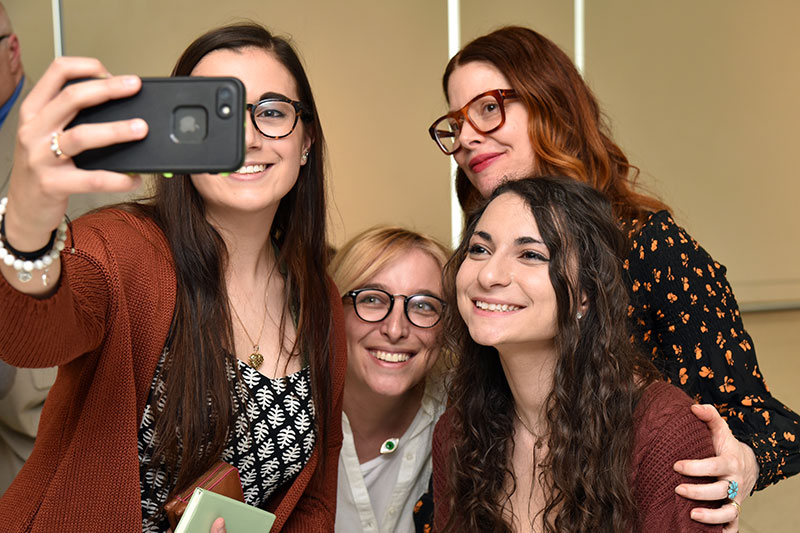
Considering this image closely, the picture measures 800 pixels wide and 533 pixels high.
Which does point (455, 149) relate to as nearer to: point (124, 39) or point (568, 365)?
point (568, 365)

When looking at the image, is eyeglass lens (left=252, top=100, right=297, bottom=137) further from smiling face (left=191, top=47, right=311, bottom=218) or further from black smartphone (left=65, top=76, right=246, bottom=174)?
black smartphone (left=65, top=76, right=246, bottom=174)

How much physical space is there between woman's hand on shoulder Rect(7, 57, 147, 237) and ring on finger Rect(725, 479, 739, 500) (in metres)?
1.26

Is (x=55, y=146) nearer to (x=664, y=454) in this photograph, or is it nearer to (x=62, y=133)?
(x=62, y=133)

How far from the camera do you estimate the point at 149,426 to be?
4.79ft

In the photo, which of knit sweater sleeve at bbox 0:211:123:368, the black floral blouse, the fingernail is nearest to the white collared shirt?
the black floral blouse

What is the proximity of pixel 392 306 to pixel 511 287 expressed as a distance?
0.73 m

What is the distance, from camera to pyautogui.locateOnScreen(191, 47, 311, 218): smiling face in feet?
5.08

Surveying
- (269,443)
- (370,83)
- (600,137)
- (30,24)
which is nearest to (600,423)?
(269,443)

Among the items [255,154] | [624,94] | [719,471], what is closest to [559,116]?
[255,154]

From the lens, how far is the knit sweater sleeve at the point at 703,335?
1765 millimetres

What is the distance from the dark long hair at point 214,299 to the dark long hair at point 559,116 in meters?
0.56

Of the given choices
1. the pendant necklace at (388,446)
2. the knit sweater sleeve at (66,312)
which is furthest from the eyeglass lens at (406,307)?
the knit sweater sleeve at (66,312)

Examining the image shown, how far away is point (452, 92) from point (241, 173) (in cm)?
81

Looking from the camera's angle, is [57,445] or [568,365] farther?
[568,365]
